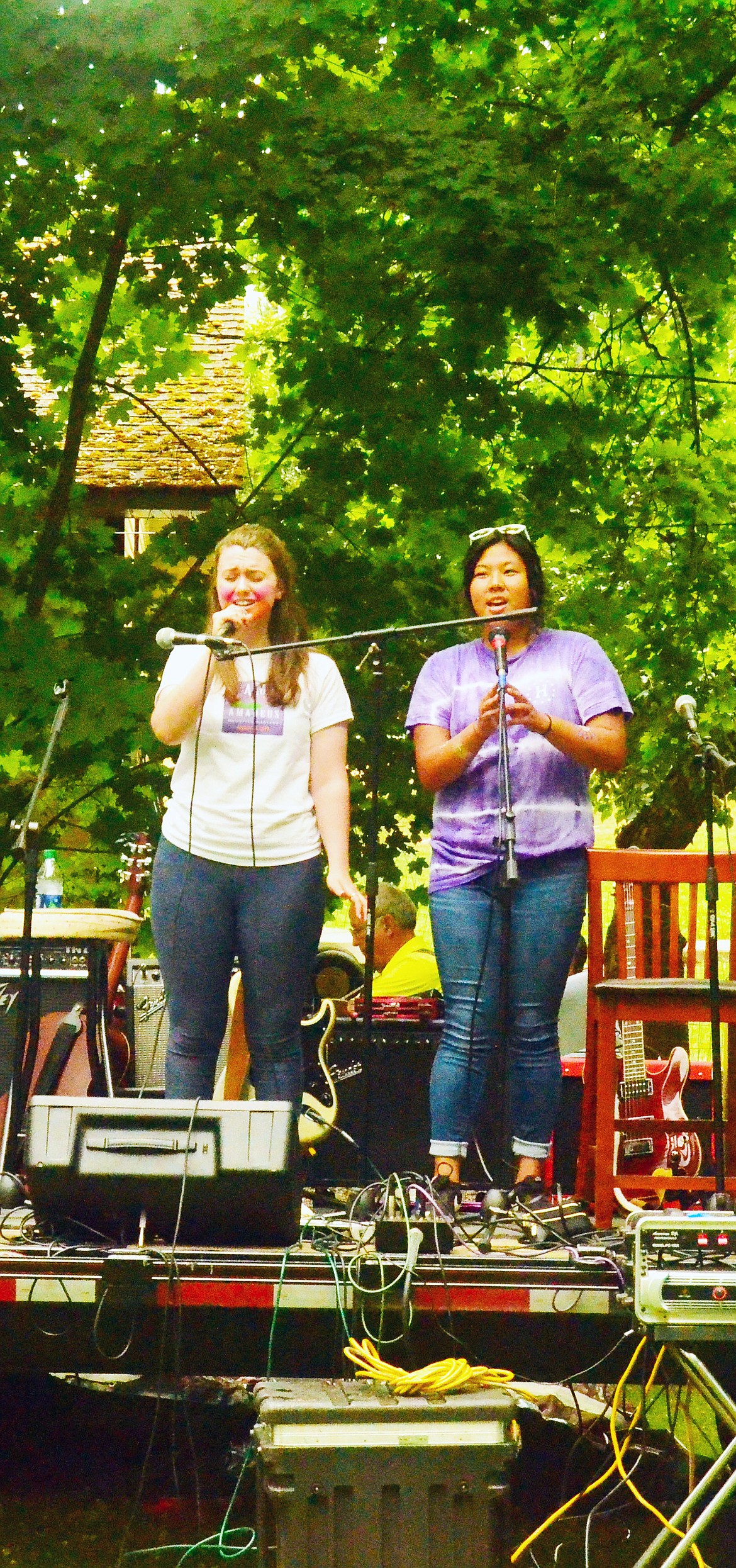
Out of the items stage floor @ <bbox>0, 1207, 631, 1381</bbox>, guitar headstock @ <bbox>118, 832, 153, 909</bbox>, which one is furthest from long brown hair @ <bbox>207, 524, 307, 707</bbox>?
guitar headstock @ <bbox>118, 832, 153, 909</bbox>

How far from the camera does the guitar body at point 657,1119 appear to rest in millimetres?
4445

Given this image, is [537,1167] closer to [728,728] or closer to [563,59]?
[563,59]

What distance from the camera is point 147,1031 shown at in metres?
5.46

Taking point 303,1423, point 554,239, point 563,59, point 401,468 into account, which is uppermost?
point 563,59

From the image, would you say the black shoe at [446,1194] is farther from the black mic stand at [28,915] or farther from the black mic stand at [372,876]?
the black mic stand at [28,915]

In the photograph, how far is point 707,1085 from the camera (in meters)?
5.54

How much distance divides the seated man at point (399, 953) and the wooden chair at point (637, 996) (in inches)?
37.7

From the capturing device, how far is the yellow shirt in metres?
5.45

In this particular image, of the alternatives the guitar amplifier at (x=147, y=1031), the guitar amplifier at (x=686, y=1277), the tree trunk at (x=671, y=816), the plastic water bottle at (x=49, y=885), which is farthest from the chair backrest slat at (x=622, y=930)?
the tree trunk at (x=671, y=816)

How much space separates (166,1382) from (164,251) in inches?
154

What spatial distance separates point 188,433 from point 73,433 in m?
1.58

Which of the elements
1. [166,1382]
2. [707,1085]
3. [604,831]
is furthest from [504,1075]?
[604,831]

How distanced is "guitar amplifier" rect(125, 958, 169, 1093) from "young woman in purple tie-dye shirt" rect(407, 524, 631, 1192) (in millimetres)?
1701

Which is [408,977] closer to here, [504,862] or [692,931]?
[692,931]
